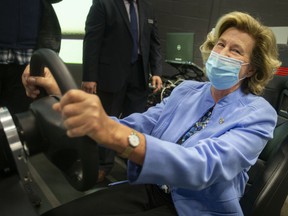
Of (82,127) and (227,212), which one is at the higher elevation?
(82,127)

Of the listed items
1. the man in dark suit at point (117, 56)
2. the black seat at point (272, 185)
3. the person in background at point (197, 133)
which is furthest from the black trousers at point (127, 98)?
the black seat at point (272, 185)

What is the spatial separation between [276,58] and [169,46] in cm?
187

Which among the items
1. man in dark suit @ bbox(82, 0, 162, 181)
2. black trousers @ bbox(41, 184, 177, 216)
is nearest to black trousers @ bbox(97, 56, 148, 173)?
man in dark suit @ bbox(82, 0, 162, 181)

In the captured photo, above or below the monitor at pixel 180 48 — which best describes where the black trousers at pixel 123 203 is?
below

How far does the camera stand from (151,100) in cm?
271

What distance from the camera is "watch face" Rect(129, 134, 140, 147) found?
0.67 m

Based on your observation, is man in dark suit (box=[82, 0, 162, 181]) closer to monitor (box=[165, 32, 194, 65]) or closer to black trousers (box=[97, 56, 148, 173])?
black trousers (box=[97, 56, 148, 173])

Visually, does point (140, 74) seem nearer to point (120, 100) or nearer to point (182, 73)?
point (120, 100)

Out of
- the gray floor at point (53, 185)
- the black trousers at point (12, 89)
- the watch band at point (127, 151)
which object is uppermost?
the watch band at point (127, 151)

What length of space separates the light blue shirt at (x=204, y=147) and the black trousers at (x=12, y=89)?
0.73 meters

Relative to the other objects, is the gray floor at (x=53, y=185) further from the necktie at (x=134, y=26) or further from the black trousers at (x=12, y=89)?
the necktie at (x=134, y=26)

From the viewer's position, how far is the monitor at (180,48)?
9.11 feet

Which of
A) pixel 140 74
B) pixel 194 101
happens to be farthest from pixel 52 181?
pixel 194 101

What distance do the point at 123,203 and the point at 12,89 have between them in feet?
3.12
